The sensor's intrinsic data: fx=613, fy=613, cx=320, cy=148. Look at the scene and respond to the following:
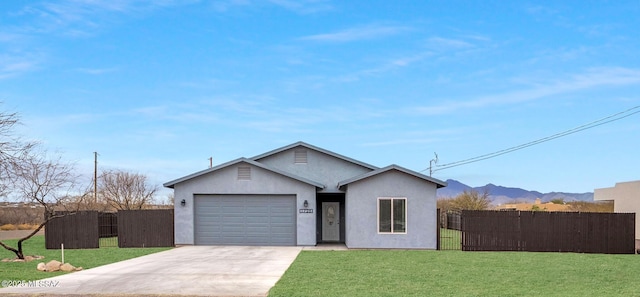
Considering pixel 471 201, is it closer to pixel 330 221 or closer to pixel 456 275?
pixel 330 221

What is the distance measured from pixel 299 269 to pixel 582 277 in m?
7.08

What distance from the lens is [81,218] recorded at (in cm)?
2469

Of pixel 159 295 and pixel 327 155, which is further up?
pixel 327 155

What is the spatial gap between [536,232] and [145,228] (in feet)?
50.9

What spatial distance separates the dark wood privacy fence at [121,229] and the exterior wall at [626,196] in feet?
68.4

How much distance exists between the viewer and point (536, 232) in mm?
23688

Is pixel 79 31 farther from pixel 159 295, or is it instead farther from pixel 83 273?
pixel 159 295

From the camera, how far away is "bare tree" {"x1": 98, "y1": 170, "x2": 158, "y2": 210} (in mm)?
45438

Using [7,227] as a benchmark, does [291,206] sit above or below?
above

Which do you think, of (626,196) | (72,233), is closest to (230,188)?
(72,233)

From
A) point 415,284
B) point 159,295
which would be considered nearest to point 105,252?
point 159,295

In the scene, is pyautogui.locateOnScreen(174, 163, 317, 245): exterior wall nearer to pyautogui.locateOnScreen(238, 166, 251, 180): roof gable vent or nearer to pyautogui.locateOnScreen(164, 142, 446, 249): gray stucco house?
pyautogui.locateOnScreen(164, 142, 446, 249): gray stucco house

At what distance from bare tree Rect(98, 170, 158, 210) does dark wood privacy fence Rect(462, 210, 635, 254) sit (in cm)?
2808

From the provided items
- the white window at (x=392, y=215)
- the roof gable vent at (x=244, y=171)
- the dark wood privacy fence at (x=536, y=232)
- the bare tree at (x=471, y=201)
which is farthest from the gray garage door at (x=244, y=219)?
the bare tree at (x=471, y=201)
